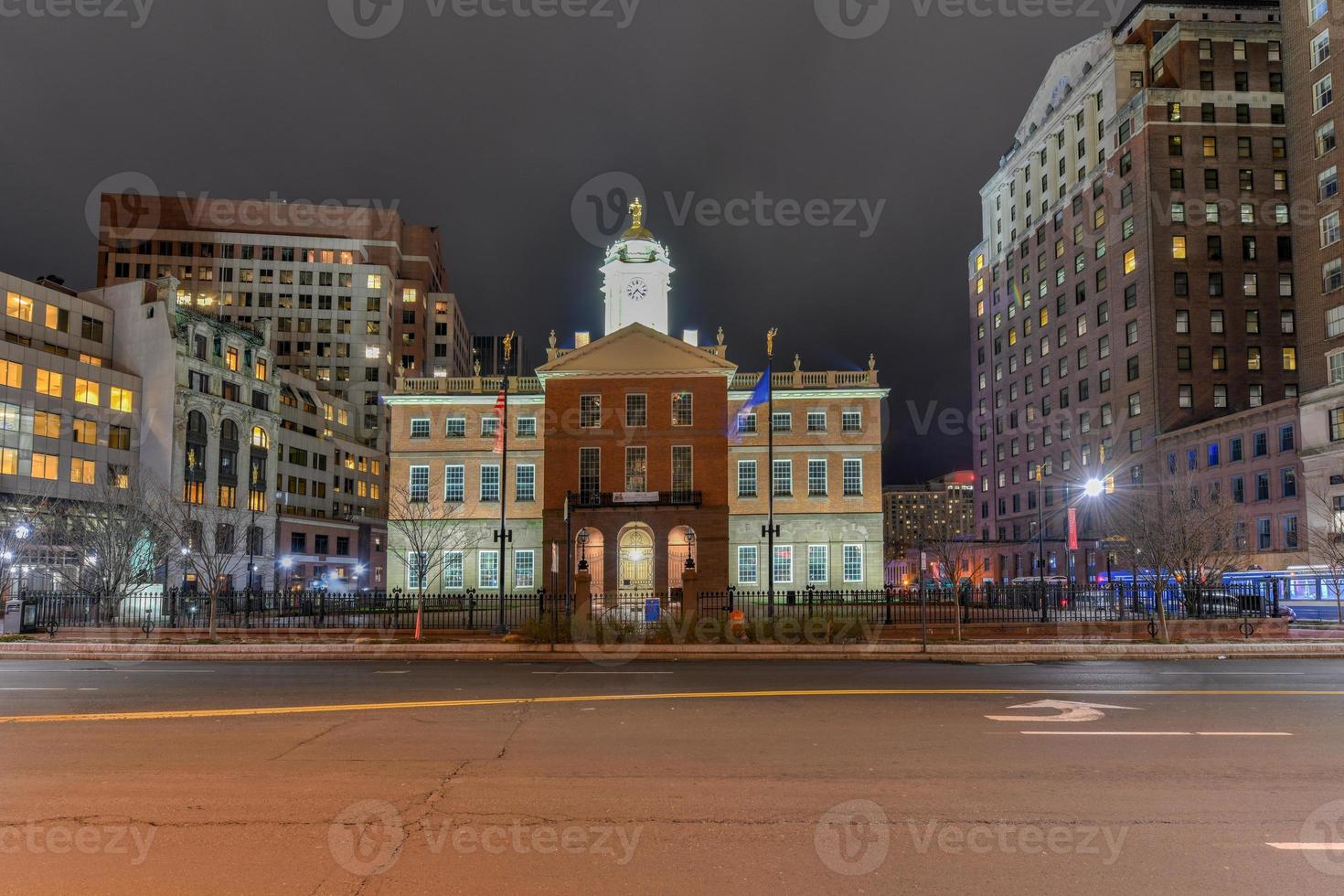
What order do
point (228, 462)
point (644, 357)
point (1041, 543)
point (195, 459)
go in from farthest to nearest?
point (228, 462) < point (195, 459) < point (644, 357) < point (1041, 543)

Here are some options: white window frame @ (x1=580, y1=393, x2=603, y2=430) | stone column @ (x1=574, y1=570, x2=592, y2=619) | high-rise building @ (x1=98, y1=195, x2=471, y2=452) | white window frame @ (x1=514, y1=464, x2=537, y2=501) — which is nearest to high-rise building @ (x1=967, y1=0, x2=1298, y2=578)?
white window frame @ (x1=580, y1=393, x2=603, y2=430)

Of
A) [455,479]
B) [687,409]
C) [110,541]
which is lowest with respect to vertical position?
[110,541]

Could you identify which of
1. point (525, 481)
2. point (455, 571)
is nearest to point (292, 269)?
point (525, 481)

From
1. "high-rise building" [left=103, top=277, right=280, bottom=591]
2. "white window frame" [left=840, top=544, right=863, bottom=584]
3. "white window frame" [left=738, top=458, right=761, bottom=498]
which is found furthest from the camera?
"high-rise building" [left=103, top=277, right=280, bottom=591]

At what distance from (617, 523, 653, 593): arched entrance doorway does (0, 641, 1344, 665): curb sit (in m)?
28.5

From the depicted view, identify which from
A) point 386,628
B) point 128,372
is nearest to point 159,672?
point 386,628

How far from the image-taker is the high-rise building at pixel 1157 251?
242 ft

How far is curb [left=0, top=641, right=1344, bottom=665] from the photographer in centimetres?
2448

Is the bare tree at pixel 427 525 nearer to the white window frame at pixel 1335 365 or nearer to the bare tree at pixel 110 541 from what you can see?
the bare tree at pixel 110 541

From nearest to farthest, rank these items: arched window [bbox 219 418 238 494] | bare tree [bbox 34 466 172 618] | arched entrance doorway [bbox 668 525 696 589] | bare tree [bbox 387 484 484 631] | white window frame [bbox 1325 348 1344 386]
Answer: bare tree [bbox 34 466 172 618], white window frame [bbox 1325 348 1344 386], arched entrance doorway [bbox 668 525 696 589], bare tree [bbox 387 484 484 631], arched window [bbox 219 418 238 494]

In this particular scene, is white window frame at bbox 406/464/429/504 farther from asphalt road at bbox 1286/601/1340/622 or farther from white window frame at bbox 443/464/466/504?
asphalt road at bbox 1286/601/1340/622

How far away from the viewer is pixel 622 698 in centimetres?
1608

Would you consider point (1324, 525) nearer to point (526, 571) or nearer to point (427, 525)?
point (526, 571)

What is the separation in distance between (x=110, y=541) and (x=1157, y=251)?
78.0m
